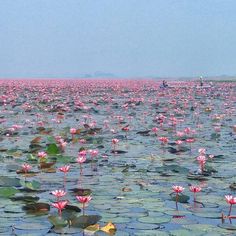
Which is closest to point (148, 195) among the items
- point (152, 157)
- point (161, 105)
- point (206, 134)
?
point (152, 157)

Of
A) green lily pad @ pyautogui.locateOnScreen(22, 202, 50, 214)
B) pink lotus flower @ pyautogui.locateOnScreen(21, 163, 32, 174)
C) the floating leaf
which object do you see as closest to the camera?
the floating leaf

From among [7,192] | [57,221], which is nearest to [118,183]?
[7,192]

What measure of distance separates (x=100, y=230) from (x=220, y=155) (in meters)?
4.02

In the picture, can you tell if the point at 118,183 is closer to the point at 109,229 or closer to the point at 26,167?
the point at 26,167

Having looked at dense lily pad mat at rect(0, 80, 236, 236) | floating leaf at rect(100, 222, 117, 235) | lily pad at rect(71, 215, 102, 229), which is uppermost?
lily pad at rect(71, 215, 102, 229)

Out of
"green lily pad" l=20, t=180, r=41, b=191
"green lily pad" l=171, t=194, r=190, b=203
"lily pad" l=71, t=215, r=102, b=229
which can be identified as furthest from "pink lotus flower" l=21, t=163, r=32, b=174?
"lily pad" l=71, t=215, r=102, b=229

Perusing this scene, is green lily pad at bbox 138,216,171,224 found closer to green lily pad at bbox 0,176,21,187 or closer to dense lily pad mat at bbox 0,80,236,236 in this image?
dense lily pad mat at bbox 0,80,236,236

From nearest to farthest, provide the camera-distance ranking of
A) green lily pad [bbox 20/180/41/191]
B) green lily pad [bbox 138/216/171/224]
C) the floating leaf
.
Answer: the floating leaf
green lily pad [bbox 138/216/171/224]
green lily pad [bbox 20/180/41/191]

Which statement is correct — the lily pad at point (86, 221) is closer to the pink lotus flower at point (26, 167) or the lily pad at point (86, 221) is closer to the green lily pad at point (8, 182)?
the green lily pad at point (8, 182)

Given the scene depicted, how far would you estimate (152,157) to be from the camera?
7504mm

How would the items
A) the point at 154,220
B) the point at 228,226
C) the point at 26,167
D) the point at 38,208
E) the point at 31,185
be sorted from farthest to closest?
the point at 26,167, the point at 31,185, the point at 38,208, the point at 154,220, the point at 228,226

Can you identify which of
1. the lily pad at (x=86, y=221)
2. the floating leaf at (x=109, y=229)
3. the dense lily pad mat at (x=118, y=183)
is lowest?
the dense lily pad mat at (x=118, y=183)

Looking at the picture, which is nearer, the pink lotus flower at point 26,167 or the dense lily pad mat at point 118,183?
the dense lily pad mat at point 118,183

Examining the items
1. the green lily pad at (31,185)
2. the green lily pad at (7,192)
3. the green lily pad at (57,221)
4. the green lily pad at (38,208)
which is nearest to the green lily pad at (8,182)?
the green lily pad at (31,185)
